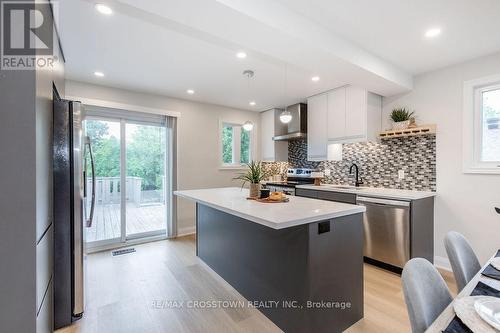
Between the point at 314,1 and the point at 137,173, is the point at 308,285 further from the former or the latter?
the point at 137,173

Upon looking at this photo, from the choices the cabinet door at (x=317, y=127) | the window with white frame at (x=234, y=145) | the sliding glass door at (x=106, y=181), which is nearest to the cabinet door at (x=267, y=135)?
the window with white frame at (x=234, y=145)

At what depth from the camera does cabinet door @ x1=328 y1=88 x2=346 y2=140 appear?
3.71 metres

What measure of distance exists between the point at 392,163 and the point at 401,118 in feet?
2.17

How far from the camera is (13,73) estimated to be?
3.81 feet

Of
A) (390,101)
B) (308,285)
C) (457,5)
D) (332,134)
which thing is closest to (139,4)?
(308,285)

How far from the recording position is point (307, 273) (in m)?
1.66

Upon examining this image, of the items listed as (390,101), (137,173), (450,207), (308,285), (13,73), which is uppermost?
(390,101)

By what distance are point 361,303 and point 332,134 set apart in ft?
8.47

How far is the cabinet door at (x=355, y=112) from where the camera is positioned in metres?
3.42

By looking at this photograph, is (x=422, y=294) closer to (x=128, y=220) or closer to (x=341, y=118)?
(x=341, y=118)

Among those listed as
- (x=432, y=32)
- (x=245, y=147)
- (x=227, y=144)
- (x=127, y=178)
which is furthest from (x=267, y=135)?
(x=432, y=32)

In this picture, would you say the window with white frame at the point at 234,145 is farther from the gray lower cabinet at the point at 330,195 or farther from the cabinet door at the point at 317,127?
the gray lower cabinet at the point at 330,195

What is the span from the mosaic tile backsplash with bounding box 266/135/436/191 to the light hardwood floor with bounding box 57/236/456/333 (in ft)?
4.04

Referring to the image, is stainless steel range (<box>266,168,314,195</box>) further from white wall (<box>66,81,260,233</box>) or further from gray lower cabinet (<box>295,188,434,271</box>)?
gray lower cabinet (<box>295,188,434,271</box>)
